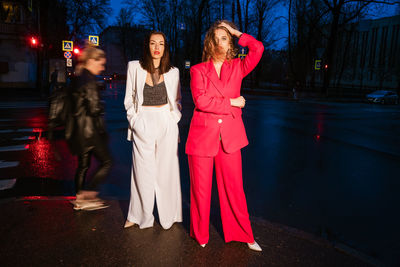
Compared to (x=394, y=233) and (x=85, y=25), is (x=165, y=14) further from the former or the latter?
(x=394, y=233)

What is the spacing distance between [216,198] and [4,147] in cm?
531

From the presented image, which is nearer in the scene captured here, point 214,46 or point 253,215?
point 214,46

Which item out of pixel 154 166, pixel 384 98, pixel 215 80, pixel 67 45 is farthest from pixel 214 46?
pixel 384 98

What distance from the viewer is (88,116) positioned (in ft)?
11.4

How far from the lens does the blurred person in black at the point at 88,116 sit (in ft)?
11.3

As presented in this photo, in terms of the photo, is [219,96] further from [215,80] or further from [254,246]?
[254,246]

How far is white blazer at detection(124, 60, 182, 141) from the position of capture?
3186 millimetres

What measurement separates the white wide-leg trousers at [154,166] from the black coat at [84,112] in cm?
58

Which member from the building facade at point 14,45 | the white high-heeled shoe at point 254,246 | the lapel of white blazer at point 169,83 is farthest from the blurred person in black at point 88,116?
the building facade at point 14,45

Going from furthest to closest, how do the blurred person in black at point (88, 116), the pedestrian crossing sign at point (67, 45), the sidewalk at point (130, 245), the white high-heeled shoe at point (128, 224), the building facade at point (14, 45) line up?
the building facade at point (14, 45) < the pedestrian crossing sign at point (67, 45) < the blurred person in black at point (88, 116) < the white high-heeled shoe at point (128, 224) < the sidewalk at point (130, 245)

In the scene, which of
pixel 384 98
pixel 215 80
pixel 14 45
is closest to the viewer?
pixel 215 80

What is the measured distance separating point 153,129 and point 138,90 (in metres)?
0.42

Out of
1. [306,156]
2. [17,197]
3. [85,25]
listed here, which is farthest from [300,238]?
[85,25]

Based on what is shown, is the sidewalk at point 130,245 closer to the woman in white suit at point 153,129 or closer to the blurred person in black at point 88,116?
the woman in white suit at point 153,129
